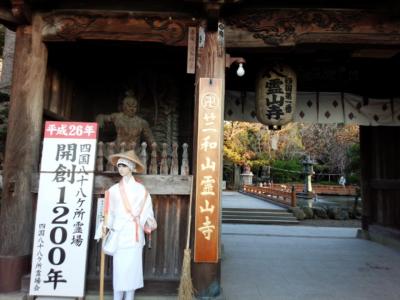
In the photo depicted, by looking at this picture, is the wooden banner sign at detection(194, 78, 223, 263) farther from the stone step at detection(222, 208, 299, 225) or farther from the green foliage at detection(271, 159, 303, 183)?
the green foliage at detection(271, 159, 303, 183)

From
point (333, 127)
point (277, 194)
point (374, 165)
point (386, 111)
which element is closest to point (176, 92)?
point (386, 111)

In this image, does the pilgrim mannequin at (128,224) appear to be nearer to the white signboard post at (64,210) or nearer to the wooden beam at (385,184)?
the white signboard post at (64,210)

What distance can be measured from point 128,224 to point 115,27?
3061 millimetres

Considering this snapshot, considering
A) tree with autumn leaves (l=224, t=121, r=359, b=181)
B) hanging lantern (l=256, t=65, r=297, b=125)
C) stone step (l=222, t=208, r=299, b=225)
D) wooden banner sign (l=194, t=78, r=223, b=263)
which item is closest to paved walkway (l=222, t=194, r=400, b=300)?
wooden banner sign (l=194, t=78, r=223, b=263)

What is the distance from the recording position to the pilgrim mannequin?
12.8 ft

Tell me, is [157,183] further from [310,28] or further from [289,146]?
[289,146]

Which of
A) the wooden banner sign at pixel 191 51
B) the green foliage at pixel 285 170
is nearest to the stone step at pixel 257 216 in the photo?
the wooden banner sign at pixel 191 51

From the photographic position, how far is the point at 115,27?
16.8 ft

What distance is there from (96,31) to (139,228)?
10.3 feet

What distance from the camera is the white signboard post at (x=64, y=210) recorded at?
4.36 metres

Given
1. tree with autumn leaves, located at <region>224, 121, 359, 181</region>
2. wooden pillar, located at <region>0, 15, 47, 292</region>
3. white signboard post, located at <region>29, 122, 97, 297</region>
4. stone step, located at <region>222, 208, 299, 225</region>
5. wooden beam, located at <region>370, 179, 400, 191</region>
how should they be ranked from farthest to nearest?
tree with autumn leaves, located at <region>224, 121, 359, 181</region>, stone step, located at <region>222, 208, 299, 225</region>, wooden beam, located at <region>370, 179, 400, 191</region>, wooden pillar, located at <region>0, 15, 47, 292</region>, white signboard post, located at <region>29, 122, 97, 297</region>

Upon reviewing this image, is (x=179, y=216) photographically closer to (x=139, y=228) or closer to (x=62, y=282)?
(x=139, y=228)

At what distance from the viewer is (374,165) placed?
32.9 feet

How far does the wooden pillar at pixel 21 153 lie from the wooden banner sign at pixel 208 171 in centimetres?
249
